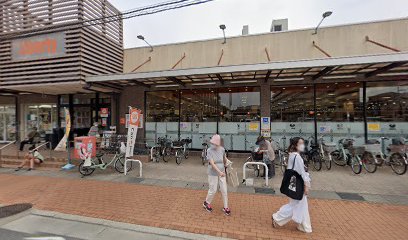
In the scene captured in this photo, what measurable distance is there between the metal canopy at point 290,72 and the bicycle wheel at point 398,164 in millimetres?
3132

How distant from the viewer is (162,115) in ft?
40.4

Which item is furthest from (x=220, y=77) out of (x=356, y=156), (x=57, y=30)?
(x=57, y=30)

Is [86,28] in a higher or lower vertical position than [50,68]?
Result: higher

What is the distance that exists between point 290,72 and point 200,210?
22.4 feet

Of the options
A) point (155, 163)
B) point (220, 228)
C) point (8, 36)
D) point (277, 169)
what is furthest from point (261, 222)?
point (8, 36)

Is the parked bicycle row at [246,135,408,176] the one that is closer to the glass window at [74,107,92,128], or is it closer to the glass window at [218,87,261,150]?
the glass window at [218,87,261,150]

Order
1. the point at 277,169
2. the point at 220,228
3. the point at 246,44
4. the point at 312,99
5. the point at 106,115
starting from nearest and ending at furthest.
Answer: the point at 220,228, the point at 277,169, the point at 312,99, the point at 246,44, the point at 106,115

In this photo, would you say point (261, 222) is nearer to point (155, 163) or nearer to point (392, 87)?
point (155, 163)

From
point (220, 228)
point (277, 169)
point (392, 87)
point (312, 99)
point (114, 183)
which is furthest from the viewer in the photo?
point (312, 99)

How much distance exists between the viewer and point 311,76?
992cm

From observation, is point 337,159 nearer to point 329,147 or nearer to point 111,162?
point 329,147

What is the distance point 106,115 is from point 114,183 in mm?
6917

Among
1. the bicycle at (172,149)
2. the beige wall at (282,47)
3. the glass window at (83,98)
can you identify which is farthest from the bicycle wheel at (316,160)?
the glass window at (83,98)

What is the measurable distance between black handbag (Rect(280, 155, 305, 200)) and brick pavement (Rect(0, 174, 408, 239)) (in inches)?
29.3
